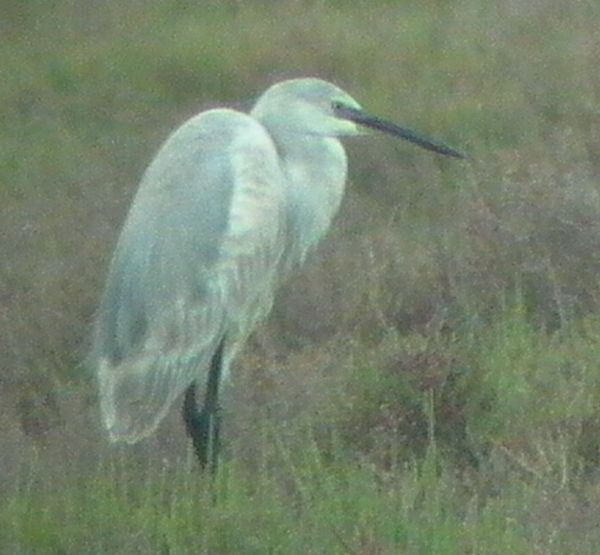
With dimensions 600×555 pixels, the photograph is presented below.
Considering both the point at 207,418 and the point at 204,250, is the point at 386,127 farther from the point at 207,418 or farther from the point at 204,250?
the point at 207,418

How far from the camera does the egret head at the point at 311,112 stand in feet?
24.3

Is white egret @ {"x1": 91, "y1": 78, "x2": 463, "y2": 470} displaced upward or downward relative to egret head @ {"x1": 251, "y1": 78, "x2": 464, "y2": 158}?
downward

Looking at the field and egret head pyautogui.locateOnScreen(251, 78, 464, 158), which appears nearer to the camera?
the field

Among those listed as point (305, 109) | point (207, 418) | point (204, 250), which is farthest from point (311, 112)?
point (207, 418)

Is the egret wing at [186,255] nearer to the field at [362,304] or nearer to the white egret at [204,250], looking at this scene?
the white egret at [204,250]

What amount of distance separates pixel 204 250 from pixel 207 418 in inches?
20.7

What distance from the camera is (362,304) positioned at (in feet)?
27.2

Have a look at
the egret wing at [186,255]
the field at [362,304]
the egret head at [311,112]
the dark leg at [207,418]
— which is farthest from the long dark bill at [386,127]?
the dark leg at [207,418]

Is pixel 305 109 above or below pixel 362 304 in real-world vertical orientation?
above

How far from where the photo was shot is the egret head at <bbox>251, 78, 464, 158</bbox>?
24.3 ft

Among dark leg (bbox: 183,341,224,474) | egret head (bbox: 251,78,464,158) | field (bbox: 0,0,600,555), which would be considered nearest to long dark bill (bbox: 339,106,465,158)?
egret head (bbox: 251,78,464,158)

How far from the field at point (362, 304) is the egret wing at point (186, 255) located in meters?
0.27

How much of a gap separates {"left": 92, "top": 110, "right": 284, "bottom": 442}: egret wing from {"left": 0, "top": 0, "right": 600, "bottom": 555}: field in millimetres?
269

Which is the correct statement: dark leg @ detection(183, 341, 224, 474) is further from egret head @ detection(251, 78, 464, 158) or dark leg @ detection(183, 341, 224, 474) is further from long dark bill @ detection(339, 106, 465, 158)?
long dark bill @ detection(339, 106, 465, 158)
